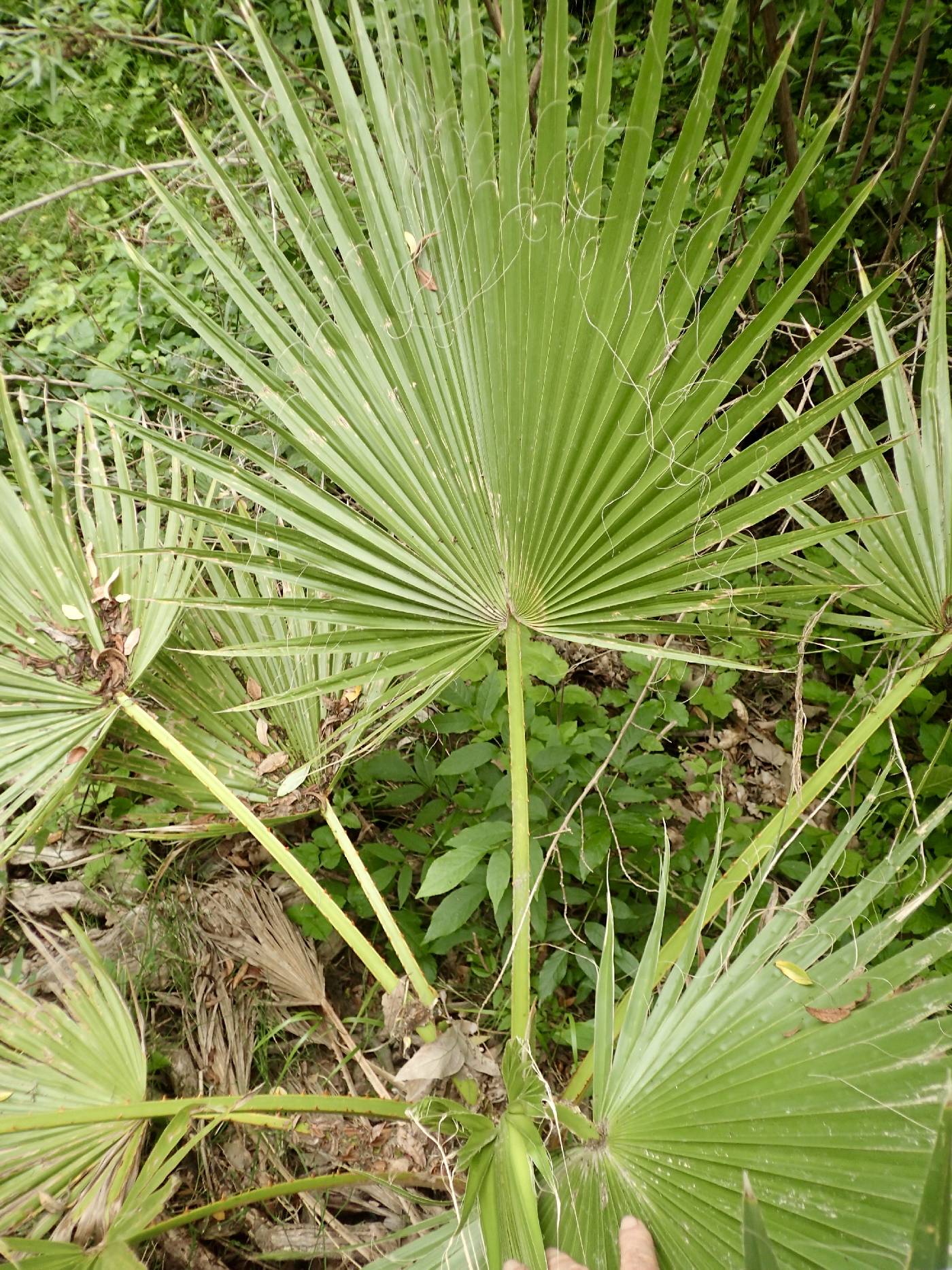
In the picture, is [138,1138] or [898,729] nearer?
[138,1138]

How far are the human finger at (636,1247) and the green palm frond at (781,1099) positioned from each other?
2 centimetres

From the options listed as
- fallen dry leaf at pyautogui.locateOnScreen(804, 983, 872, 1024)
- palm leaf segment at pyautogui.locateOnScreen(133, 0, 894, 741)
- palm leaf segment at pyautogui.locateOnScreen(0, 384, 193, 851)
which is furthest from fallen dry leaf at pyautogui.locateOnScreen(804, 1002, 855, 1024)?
palm leaf segment at pyautogui.locateOnScreen(0, 384, 193, 851)

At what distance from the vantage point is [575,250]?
0.79 m

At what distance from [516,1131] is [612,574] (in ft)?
2.19

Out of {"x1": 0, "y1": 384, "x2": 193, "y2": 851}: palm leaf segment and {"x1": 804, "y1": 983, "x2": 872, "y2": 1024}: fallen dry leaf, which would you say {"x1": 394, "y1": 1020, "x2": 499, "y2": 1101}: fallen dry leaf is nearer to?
{"x1": 804, "y1": 983, "x2": 872, "y2": 1024}: fallen dry leaf

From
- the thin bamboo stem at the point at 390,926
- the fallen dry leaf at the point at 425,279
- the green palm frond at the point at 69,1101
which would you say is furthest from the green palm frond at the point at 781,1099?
the fallen dry leaf at the point at 425,279

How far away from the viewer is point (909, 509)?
1.17 meters

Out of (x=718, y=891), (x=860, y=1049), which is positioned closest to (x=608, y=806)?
(x=718, y=891)

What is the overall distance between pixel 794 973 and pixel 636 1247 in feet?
1.05

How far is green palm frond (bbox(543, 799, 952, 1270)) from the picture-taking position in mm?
691

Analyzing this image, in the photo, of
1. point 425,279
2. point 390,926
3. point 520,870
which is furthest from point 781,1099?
point 425,279

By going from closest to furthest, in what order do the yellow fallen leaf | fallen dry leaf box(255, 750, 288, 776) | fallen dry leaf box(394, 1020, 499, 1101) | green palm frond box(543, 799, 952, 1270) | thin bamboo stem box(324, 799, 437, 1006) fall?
green palm frond box(543, 799, 952, 1270) < the yellow fallen leaf < fallen dry leaf box(394, 1020, 499, 1101) < thin bamboo stem box(324, 799, 437, 1006) < fallen dry leaf box(255, 750, 288, 776)

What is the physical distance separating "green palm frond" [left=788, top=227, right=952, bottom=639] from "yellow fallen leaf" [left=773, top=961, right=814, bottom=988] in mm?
494

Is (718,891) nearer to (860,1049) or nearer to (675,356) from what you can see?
(860,1049)
